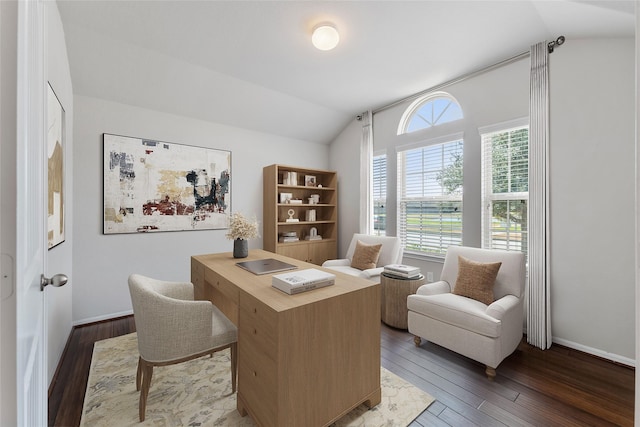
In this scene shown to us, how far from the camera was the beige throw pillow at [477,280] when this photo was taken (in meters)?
2.33

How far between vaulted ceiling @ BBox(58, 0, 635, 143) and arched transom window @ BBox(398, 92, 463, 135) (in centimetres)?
26

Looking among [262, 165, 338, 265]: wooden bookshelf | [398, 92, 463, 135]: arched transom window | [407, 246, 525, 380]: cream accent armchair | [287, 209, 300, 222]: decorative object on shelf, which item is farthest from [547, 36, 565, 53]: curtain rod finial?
[287, 209, 300, 222]: decorative object on shelf

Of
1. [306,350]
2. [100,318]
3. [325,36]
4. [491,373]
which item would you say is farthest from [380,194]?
→ [100,318]

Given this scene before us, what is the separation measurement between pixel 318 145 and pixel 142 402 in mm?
4192

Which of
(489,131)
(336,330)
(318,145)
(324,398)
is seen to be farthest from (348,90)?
(324,398)

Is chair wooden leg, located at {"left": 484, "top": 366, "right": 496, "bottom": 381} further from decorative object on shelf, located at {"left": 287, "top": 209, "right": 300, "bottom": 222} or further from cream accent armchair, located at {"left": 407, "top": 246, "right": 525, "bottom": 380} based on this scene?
decorative object on shelf, located at {"left": 287, "top": 209, "right": 300, "bottom": 222}

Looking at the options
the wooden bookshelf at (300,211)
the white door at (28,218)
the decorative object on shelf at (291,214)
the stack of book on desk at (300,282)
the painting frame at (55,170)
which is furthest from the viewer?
the decorative object on shelf at (291,214)

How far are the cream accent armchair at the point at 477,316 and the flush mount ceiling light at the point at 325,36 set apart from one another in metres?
2.39

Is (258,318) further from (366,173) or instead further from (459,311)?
(366,173)

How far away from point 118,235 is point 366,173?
3.38 m

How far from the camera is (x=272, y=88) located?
3.49 meters

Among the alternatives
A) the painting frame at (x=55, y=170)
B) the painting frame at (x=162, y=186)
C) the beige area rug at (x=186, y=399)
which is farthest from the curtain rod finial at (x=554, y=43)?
the painting frame at (x=55, y=170)

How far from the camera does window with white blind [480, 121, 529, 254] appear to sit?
9.02ft

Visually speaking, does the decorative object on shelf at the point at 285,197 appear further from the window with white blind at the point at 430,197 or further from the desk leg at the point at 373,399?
the desk leg at the point at 373,399
